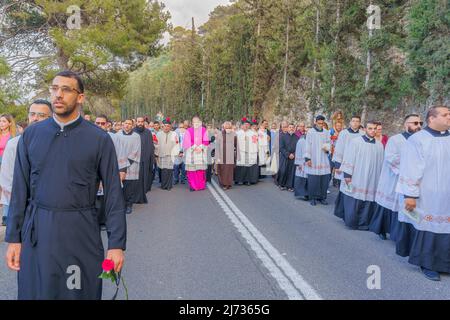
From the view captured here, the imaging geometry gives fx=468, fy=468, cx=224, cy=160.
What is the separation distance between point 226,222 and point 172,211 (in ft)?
5.68

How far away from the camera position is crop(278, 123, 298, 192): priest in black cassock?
14.1 m

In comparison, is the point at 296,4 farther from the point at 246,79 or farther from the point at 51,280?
the point at 51,280

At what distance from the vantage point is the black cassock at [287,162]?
14.2 meters

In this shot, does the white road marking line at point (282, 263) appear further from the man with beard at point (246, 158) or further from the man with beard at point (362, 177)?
the man with beard at point (246, 158)

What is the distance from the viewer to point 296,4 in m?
29.7

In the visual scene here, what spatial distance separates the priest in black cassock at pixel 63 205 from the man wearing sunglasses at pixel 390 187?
5333 mm

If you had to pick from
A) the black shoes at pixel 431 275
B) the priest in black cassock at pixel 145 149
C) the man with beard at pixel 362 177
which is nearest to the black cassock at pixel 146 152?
the priest in black cassock at pixel 145 149

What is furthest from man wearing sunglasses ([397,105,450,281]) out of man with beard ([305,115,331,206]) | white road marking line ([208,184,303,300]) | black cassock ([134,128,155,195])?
black cassock ([134,128,155,195])

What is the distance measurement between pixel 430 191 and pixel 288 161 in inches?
332

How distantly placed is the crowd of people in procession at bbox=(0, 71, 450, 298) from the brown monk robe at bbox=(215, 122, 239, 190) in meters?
0.83

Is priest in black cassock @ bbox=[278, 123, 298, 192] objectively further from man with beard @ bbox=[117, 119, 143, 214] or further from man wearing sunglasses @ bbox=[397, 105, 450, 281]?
man wearing sunglasses @ bbox=[397, 105, 450, 281]

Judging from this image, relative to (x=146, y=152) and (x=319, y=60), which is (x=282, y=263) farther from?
(x=319, y=60)
